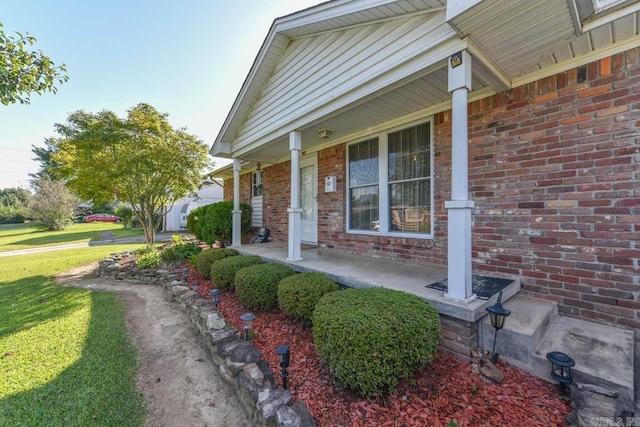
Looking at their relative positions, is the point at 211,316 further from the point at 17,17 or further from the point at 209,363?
the point at 17,17

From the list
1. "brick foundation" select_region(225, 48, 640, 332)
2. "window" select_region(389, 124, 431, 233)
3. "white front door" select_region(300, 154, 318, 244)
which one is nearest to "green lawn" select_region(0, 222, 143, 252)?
"white front door" select_region(300, 154, 318, 244)

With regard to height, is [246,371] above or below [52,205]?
below

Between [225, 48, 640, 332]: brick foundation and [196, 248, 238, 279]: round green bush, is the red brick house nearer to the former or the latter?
[225, 48, 640, 332]: brick foundation

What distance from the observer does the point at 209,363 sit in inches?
110

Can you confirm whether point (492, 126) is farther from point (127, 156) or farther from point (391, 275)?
point (127, 156)

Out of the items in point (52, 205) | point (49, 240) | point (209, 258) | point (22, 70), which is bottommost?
point (49, 240)

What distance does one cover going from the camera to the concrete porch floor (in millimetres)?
2350

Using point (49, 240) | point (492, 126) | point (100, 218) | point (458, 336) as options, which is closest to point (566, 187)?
point (492, 126)

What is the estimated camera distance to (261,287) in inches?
137

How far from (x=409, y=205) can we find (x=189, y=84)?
7.56 metres

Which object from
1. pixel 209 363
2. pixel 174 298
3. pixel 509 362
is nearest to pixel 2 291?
pixel 174 298

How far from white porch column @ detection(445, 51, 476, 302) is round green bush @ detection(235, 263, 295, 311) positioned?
7.00 feet

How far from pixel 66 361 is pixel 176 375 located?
4.18 feet

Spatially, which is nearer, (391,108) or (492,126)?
(492,126)
